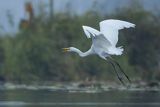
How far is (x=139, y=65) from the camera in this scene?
4594cm

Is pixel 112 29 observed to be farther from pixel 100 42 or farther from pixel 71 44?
pixel 71 44

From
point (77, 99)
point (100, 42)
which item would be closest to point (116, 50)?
point (100, 42)

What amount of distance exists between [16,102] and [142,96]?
15.1 ft

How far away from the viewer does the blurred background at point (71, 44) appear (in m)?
43.3

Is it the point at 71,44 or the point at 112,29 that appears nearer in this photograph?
the point at 112,29

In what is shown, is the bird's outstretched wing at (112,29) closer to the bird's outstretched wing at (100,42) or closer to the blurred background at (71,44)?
the bird's outstretched wing at (100,42)

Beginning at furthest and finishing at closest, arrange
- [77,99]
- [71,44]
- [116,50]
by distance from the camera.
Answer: [71,44] → [77,99] → [116,50]

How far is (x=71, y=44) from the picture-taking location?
4531 centimetres

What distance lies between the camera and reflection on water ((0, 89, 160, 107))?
91.0ft

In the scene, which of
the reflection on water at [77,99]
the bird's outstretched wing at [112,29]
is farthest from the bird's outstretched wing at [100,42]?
the reflection on water at [77,99]

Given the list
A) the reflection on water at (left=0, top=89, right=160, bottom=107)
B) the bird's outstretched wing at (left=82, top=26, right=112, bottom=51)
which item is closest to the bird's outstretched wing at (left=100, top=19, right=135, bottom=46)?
the bird's outstretched wing at (left=82, top=26, right=112, bottom=51)

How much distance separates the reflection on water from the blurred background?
29.0 ft

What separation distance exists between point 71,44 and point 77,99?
15615 mm

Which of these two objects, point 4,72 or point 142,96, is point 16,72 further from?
point 142,96
